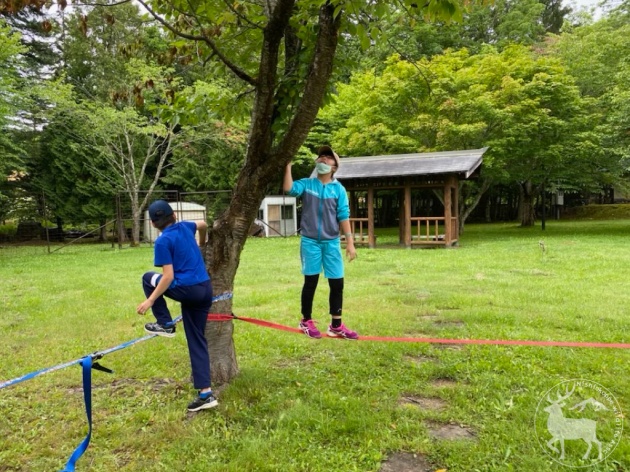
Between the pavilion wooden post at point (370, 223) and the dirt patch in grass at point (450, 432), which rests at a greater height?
the pavilion wooden post at point (370, 223)

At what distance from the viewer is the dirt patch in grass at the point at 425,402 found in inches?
136

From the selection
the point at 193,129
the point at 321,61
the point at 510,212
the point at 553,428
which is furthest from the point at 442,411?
the point at 510,212

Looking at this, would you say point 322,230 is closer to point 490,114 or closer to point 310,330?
point 310,330

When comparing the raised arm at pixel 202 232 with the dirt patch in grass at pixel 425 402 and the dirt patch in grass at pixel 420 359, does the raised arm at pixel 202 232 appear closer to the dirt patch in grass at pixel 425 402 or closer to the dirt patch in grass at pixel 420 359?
the dirt patch in grass at pixel 425 402

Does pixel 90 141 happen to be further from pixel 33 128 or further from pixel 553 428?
pixel 553 428

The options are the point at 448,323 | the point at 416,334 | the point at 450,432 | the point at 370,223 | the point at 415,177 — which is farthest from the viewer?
the point at 370,223

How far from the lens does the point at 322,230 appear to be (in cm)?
405

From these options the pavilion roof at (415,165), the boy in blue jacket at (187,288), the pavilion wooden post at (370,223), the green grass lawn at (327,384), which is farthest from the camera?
the pavilion wooden post at (370,223)

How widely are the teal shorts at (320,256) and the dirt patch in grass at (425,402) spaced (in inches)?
48.4

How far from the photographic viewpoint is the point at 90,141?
23344 mm

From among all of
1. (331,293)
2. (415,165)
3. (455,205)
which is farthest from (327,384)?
(455,205)

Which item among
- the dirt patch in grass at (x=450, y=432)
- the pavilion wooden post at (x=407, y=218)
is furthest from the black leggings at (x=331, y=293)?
the pavilion wooden post at (x=407, y=218)

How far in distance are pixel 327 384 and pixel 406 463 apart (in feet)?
4.10

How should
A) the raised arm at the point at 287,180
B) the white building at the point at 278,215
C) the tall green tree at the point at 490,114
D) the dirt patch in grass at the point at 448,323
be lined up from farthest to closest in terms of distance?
the white building at the point at 278,215 → the tall green tree at the point at 490,114 → the dirt patch in grass at the point at 448,323 → the raised arm at the point at 287,180
